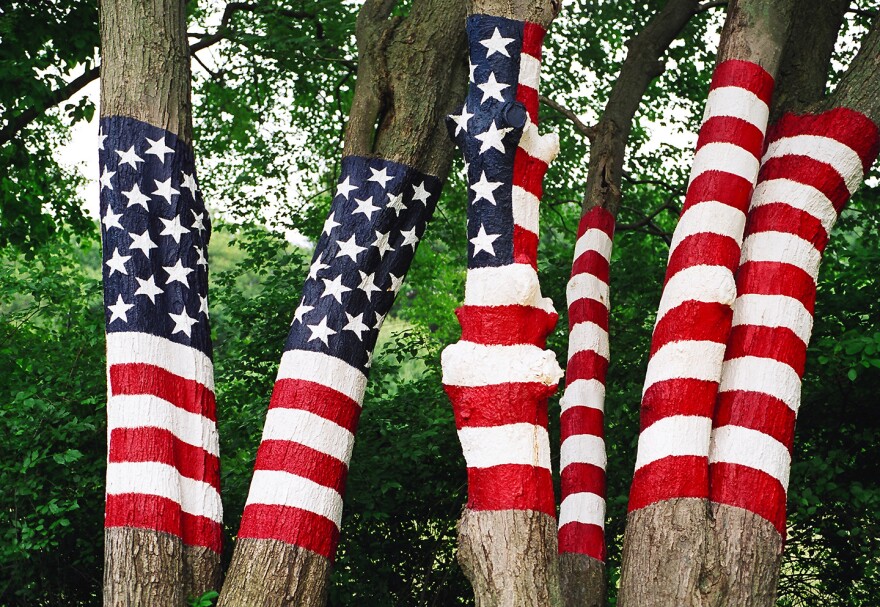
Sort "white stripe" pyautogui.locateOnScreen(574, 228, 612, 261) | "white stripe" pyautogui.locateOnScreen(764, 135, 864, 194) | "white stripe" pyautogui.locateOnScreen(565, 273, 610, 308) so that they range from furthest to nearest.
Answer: "white stripe" pyautogui.locateOnScreen(574, 228, 612, 261) < "white stripe" pyautogui.locateOnScreen(565, 273, 610, 308) < "white stripe" pyautogui.locateOnScreen(764, 135, 864, 194)

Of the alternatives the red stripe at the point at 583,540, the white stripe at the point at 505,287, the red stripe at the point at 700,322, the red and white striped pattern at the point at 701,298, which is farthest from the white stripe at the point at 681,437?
the red stripe at the point at 583,540

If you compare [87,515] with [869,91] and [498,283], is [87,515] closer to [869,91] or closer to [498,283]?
[498,283]

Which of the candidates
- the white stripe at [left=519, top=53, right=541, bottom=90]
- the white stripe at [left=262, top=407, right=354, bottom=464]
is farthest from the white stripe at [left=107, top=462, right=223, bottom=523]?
the white stripe at [left=519, top=53, right=541, bottom=90]

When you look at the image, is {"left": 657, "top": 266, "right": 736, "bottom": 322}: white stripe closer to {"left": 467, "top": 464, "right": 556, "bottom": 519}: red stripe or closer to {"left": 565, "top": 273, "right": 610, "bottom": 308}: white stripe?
{"left": 467, "top": 464, "right": 556, "bottom": 519}: red stripe

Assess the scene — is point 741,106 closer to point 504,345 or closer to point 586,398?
point 504,345

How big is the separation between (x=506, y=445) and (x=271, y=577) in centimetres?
150

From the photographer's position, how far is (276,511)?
502 centimetres

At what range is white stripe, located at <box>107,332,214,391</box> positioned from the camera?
5.20m

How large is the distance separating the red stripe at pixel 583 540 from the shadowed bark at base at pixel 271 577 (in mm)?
1642

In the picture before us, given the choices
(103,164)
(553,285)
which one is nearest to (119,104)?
(103,164)

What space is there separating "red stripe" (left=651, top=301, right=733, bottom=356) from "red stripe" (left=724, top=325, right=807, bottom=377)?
0.13 meters

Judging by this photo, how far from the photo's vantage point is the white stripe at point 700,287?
4473mm

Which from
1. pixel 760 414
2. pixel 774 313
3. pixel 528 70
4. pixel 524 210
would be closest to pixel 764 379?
pixel 760 414

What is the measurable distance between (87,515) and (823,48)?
700 centimetres
